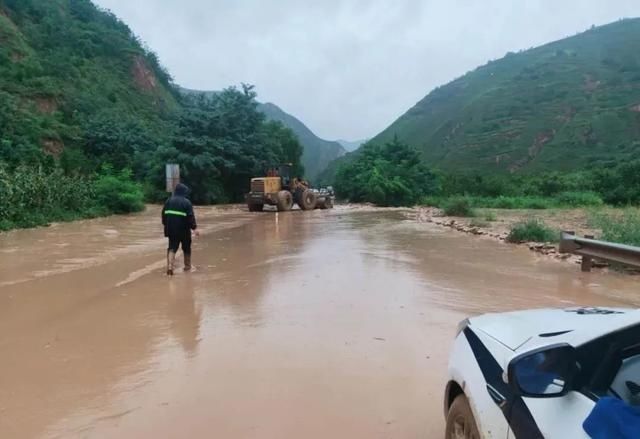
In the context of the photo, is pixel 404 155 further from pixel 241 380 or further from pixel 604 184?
pixel 241 380

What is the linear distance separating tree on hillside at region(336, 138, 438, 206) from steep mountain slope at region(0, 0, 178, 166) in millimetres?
15633

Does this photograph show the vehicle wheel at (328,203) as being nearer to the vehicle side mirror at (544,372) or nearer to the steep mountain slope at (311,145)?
the vehicle side mirror at (544,372)

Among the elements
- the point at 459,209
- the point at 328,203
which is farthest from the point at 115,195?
the point at 459,209

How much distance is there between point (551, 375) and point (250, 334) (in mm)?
4524

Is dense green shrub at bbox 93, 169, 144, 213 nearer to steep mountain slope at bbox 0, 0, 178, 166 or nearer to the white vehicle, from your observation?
steep mountain slope at bbox 0, 0, 178, 166

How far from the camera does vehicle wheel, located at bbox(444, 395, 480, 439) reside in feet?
8.95

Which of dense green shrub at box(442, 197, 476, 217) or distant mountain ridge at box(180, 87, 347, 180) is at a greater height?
distant mountain ridge at box(180, 87, 347, 180)

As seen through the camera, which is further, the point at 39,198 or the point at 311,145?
the point at 311,145

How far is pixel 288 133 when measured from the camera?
55219 mm

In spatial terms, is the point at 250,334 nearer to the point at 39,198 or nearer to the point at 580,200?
the point at 39,198

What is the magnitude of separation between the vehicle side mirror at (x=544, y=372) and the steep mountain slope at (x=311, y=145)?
138 m

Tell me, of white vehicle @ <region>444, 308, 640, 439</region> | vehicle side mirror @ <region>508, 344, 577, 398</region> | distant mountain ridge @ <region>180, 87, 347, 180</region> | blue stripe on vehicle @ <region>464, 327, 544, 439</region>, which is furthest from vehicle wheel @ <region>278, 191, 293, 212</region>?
distant mountain ridge @ <region>180, 87, 347, 180</region>

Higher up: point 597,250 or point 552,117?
point 552,117

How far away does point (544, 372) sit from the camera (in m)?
2.14
